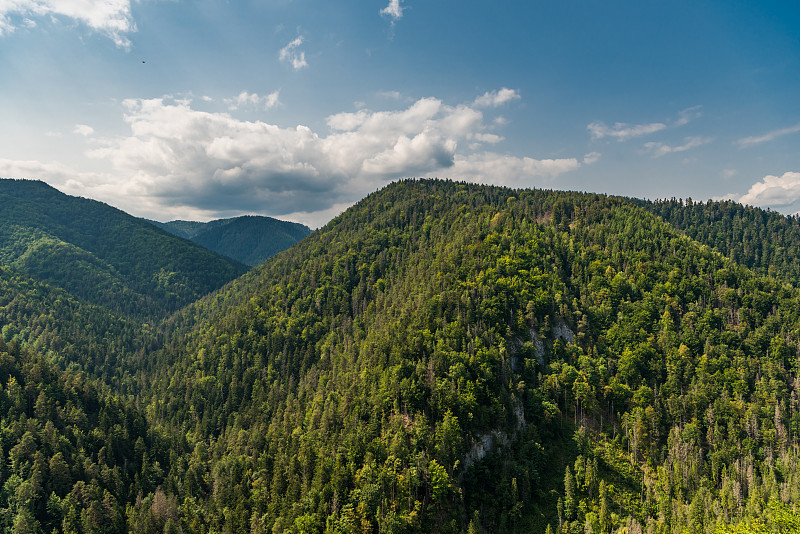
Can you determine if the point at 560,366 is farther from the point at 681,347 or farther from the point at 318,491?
the point at 318,491

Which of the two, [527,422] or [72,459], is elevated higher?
[527,422]

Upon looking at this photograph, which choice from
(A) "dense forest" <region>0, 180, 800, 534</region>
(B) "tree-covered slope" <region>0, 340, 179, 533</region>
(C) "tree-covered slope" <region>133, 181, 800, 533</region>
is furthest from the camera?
(B) "tree-covered slope" <region>0, 340, 179, 533</region>

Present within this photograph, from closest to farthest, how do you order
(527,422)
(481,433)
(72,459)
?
(481,433) → (72,459) → (527,422)

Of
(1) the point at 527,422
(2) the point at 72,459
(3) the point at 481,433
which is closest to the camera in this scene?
(3) the point at 481,433

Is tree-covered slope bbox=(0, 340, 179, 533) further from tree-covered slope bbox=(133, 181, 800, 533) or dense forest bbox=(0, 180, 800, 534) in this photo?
tree-covered slope bbox=(133, 181, 800, 533)

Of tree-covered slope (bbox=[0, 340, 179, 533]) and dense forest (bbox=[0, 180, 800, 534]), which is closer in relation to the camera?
dense forest (bbox=[0, 180, 800, 534])

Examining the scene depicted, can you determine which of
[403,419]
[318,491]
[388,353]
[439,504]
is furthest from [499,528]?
[388,353]

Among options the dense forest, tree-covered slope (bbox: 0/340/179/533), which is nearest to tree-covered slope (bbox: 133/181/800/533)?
the dense forest

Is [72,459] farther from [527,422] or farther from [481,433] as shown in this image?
[527,422]

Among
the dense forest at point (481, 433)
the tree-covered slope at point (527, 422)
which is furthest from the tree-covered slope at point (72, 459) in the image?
the tree-covered slope at point (527, 422)

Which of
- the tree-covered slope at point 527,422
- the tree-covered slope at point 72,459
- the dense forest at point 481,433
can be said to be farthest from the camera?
the tree-covered slope at point 72,459

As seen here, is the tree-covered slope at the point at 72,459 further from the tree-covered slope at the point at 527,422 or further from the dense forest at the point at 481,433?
the tree-covered slope at the point at 527,422

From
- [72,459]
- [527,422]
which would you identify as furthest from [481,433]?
[72,459]
